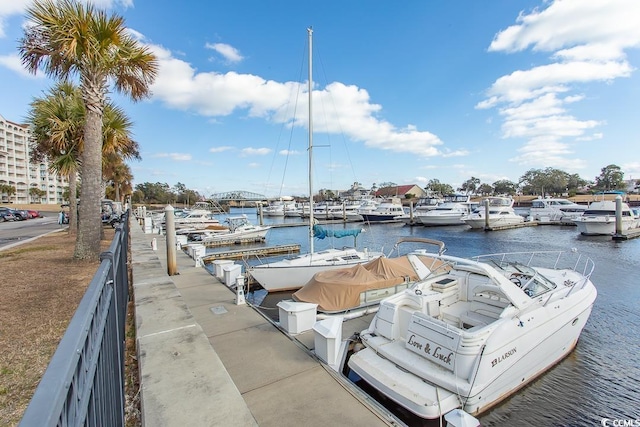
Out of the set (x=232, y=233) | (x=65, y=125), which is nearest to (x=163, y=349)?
(x=65, y=125)

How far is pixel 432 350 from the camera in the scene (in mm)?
5098

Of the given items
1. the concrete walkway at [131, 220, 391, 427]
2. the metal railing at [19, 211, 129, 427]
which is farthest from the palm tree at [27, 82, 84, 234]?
the metal railing at [19, 211, 129, 427]

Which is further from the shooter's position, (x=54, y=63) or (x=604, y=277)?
(x=604, y=277)

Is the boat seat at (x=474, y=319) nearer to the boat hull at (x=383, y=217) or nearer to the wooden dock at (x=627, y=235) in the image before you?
the wooden dock at (x=627, y=235)

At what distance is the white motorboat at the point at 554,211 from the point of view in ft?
128

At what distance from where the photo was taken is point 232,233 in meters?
25.0

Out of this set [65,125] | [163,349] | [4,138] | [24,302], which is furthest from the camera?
[4,138]

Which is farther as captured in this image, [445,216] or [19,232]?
[445,216]

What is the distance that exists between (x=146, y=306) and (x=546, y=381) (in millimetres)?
7868

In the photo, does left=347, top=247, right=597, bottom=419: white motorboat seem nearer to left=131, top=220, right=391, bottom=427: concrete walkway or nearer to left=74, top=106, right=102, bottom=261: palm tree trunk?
left=131, top=220, right=391, bottom=427: concrete walkway

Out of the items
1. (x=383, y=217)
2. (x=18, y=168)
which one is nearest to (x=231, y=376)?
(x=383, y=217)

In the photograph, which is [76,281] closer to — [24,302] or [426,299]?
[24,302]

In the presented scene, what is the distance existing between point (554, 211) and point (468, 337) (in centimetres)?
4628

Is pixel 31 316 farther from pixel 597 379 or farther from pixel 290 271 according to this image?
pixel 597 379
